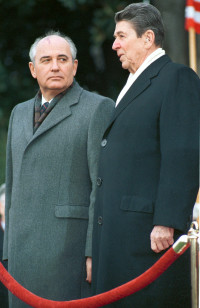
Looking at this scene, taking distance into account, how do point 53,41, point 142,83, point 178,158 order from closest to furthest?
point 178,158, point 142,83, point 53,41

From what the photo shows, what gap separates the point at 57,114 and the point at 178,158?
3.28 ft

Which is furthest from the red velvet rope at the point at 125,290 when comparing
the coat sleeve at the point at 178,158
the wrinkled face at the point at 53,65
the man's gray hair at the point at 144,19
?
the wrinkled face at the point at 53,65

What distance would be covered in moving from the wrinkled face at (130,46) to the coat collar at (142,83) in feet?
0.25

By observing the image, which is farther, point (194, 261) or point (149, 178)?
point (149, 178)

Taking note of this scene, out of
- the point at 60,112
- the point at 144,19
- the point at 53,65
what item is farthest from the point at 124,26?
the point at 60,112

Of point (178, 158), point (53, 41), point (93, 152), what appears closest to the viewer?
point (178, 158)

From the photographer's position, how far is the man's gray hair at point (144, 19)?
367cm

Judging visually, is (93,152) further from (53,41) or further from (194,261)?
(194,261)

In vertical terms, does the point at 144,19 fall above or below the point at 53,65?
above

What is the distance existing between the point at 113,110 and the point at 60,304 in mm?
1141

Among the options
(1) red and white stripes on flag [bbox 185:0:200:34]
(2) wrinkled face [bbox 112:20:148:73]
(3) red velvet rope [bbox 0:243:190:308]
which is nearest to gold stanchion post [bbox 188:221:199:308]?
(3) red velvet rope [bbox 0:243:190:308]

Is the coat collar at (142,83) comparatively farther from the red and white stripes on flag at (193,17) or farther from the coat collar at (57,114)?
the red and white stripes on flag at (193,17)

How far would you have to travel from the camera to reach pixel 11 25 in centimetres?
996

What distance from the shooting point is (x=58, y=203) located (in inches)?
155
